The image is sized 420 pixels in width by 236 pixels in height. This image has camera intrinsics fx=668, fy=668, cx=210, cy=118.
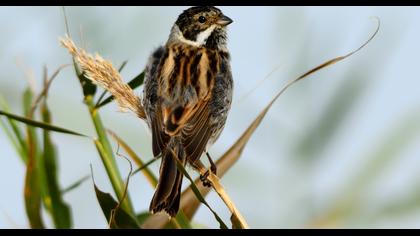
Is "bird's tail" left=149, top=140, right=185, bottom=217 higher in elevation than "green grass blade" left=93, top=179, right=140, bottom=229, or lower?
lower

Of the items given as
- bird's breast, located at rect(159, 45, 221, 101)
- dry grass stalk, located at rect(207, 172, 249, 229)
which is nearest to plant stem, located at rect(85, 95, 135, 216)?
dry grass stalk, located at rect(207, 172, 249, 229)

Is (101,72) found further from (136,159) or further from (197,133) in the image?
(197,133)

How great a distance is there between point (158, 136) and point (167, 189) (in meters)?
0.49

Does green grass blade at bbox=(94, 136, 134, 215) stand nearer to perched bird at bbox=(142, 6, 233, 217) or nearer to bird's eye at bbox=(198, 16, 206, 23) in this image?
perched bird at bbox=(142, 6, 233, 217)

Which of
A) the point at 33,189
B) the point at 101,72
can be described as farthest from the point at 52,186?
the point at 101,72

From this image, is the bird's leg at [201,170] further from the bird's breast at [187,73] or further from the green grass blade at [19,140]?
the green grass blade at [19,140]

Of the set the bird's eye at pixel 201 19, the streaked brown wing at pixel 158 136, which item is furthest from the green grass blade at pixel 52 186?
the bird's eye at pixel 201 19

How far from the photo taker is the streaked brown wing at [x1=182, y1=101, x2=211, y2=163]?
328 cm

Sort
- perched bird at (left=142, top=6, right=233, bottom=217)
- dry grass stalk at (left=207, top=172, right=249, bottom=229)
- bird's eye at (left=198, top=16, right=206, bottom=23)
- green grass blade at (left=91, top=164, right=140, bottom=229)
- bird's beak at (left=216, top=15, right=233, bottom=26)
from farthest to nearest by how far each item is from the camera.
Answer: bird's eye at (left=198, top=16, right=206, bottom=23) < bird's beak at (left=216, top=15, right=233, bottom=26) < perched bird at (left=142, top=6, right=233, bottom=217) < green grass blade at (left=91, top=164, right=140, bottom=229) < dry grass stalk at (left=207, top=172, right=249, bottom=229)

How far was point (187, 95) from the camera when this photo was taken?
143 inches

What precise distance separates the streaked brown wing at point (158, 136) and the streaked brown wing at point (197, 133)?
0.36 ft
